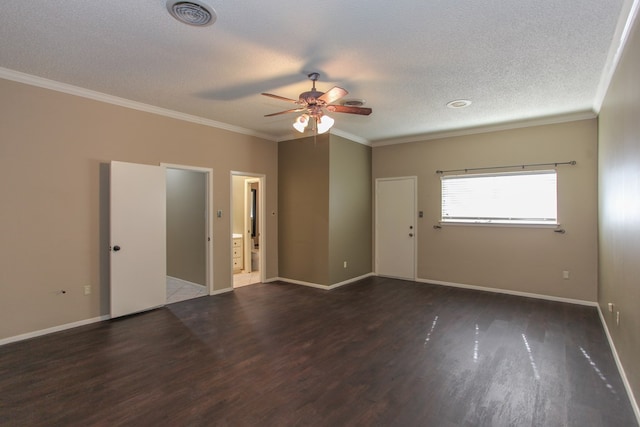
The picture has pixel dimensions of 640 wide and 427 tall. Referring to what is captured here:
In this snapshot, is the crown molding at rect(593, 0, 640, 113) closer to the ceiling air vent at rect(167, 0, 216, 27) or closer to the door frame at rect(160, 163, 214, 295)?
the ceiling air vent at rect(167, 0, 216, 27)

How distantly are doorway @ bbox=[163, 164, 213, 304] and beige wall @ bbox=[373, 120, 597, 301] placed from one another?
3.66 m

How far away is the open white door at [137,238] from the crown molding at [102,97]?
797 mm

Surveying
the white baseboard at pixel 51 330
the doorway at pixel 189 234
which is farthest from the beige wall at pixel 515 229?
the white baseboard at pixel 51 330

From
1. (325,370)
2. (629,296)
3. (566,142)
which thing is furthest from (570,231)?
(325,370)

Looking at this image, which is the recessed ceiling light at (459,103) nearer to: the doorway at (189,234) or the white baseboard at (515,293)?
the white baseboard at (515,293)

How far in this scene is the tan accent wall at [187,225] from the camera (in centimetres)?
561

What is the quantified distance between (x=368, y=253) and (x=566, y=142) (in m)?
3.79

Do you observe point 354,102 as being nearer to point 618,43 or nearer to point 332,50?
point 332,50

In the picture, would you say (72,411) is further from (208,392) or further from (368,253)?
(368,253)

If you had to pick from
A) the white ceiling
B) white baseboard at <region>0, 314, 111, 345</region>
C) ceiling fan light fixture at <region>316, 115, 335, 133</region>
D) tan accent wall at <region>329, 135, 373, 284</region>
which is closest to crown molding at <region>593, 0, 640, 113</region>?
the white ceiling

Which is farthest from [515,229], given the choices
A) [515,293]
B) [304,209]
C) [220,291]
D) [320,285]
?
[220,291]

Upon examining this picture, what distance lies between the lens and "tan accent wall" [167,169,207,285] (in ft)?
18.4

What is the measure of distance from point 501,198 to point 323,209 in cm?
300

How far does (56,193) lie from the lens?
147 inches
